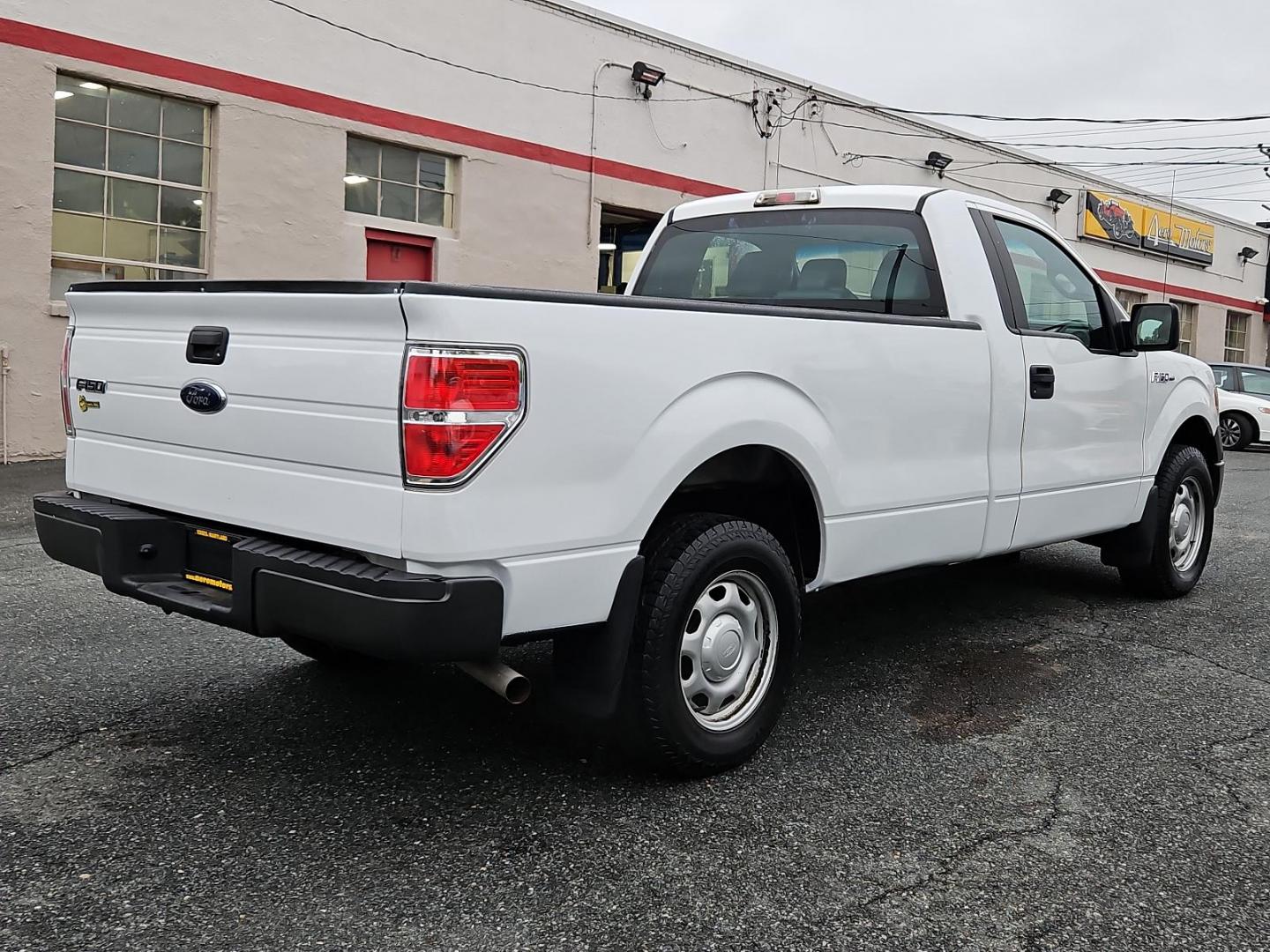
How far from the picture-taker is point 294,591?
2.96 meters

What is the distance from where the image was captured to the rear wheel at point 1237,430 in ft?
59.3

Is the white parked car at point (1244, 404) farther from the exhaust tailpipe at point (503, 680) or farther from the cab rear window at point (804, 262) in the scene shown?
the exhaust tailpipe at point (503, 680)

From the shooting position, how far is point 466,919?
2.68 meters

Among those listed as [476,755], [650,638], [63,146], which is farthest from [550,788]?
[63,146]

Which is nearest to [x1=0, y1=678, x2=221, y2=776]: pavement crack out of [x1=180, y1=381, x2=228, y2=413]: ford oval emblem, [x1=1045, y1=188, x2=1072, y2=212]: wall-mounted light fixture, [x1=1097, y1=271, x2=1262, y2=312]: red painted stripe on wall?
[x1=180, y1=381, x2=228, y2=413]: ford oval emblem

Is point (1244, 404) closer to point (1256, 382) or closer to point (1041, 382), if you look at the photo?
point (1256, 382)

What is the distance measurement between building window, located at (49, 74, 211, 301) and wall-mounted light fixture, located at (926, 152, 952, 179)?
13713mm

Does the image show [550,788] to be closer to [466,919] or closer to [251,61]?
[466,919]

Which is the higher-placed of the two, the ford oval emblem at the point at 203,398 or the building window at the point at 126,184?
the building window at the point at 126,184

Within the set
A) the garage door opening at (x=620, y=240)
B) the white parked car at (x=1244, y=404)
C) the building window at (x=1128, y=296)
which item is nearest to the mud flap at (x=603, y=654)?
the garage door opening at (x=620, y=240)

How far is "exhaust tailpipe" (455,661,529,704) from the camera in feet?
10.2

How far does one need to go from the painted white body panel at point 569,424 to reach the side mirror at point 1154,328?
1.07 m

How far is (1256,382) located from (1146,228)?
1063 cm

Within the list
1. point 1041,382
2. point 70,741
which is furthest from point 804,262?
point 70,741
